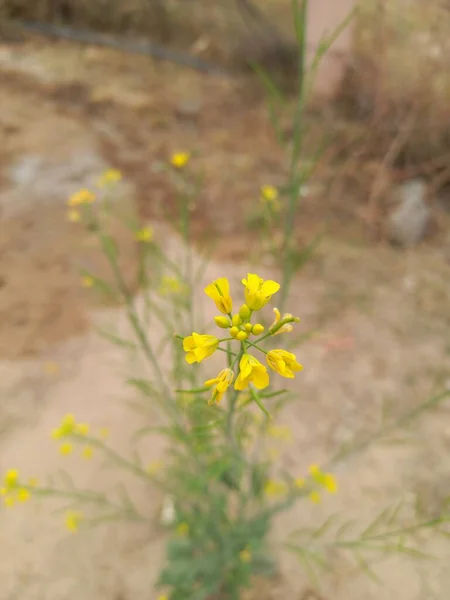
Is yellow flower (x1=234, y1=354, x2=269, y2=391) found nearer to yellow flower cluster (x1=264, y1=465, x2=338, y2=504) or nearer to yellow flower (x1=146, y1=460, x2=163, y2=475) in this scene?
yellow flower cluster (x1=264, y1=465, x2=338, y2=504)

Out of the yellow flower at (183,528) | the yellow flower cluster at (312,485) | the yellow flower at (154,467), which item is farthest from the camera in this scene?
the yellow flower at (154,467)

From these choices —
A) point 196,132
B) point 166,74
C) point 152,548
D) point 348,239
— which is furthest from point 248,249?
point 166,74

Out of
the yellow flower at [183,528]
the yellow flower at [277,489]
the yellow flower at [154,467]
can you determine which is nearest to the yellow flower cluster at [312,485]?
the yellow flower at [277,489]

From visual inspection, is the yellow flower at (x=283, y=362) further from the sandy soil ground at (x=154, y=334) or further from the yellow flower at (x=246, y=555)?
the sandy soil ground at (x=154, y=334)

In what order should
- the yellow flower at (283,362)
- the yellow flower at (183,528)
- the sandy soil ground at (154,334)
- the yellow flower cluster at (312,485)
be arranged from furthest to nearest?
the sandy soil ground at (154,334), the yellow flower at (183,528), the yellow flower cluster at (312,485), the yellow flower at (283,362)

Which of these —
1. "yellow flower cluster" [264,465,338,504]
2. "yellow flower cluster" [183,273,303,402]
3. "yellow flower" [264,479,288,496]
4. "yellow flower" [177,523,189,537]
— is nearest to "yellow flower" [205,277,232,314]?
"yellow flower cluster" [183,273,303,402]

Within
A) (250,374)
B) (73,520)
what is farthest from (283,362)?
(73,520)

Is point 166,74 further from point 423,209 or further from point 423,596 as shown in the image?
point 423,596
